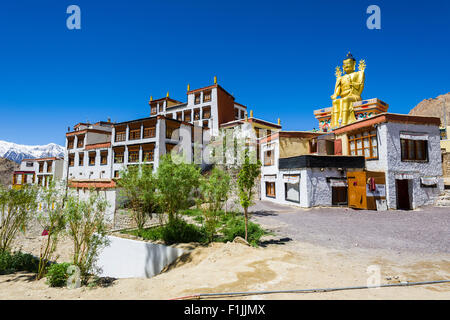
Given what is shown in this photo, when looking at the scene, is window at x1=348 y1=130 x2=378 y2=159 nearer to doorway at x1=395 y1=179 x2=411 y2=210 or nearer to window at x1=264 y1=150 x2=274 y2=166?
doorway at x1=395 y1=179 x2=411 y2=210

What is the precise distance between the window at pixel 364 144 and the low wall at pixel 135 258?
17414mm

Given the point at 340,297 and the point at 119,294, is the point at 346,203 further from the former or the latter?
the point at 119,294

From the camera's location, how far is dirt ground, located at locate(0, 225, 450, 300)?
210 inches

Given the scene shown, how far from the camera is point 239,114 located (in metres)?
49.0

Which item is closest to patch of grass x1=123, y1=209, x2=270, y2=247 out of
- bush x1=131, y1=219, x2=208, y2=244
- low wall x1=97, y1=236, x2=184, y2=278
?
bush x1=131, y1=219, x2=208, y2=244

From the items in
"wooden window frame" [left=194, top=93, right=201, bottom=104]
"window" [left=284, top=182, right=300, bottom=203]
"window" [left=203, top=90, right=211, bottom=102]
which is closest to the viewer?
"window" [left=284, top=182, right=300, bottom=203]

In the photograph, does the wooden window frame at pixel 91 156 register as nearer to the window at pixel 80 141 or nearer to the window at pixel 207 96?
the window at pixel 80 141

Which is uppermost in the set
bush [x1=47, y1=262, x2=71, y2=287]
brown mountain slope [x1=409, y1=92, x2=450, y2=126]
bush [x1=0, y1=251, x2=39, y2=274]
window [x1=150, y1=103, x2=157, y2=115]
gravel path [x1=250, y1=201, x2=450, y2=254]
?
brown mountain slope [x1=409, y1=92, x2=450, y2=126]

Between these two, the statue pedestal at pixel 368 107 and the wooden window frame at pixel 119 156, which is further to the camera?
the wooden window frame at pixel 119 156

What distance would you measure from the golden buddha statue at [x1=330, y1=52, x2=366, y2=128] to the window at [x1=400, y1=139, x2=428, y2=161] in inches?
433

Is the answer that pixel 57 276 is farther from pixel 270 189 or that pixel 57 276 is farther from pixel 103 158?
pixel 103 158

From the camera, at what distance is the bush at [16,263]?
11742mm

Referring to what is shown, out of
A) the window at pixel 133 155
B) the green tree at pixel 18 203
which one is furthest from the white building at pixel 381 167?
the window at pixel 133 155

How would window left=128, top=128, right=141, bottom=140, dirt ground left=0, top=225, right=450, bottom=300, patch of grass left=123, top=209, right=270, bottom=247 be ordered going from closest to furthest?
dirt ground left=0, top=225, right=450, bottom=300, patch of grass left=123, top=209, right=270, bottom=247, window left=128, top=128, right=141, bottom=140
